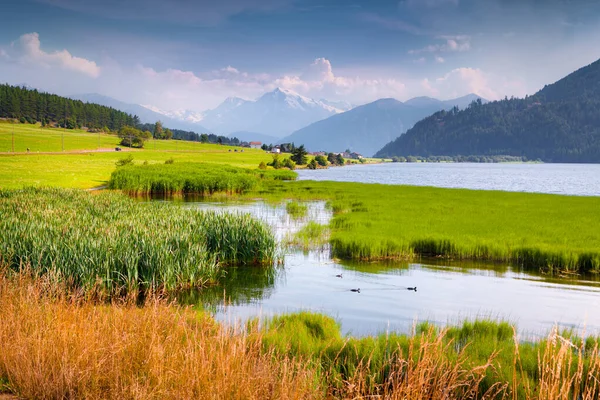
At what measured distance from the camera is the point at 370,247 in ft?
79.8

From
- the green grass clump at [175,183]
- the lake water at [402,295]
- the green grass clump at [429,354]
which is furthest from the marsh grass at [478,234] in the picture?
the green grass clump at [175,183]

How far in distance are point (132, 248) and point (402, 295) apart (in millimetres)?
9958

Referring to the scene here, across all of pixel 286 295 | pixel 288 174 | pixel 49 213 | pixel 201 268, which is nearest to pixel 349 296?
pixel 286 295

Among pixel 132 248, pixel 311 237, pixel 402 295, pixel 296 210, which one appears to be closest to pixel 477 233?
pixel 311 237

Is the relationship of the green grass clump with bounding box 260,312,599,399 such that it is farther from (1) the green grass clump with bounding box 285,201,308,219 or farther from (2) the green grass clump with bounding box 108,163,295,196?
(2) the green grass clump with bounding box 108,163,295,196

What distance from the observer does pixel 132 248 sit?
17047mm

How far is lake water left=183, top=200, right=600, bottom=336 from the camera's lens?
574 inches

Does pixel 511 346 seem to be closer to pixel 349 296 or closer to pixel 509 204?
pixel 349 296

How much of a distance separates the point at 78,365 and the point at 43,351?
27.5 inches

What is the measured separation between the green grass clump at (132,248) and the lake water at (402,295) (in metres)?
1.05

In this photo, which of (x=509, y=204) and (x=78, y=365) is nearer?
(x=78, y=365)

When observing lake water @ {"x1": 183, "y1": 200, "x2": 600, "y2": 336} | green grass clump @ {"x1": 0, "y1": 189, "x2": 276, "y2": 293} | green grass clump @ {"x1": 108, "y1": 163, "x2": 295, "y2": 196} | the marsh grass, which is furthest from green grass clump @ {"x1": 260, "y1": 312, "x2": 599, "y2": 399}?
green grass clump @ {"x1": 108, "y1": 163, "x2": 295, "y2": 196}

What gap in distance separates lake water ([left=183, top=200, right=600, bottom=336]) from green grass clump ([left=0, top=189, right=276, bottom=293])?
41.3 inches

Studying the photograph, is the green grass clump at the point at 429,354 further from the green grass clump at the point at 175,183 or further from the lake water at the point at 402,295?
the green grass clump at the point at 175,183
